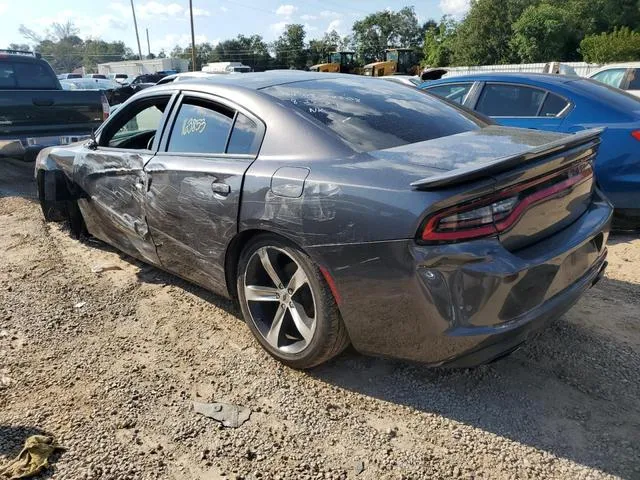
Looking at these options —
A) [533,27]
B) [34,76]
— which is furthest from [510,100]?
[533,27]

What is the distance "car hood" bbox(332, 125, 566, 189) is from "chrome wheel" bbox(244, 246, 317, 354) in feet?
2.04

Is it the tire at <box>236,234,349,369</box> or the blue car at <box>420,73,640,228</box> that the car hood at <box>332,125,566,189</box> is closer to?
the tire at <box>236,234,349,369</box>

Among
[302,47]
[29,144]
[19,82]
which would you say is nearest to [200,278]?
[29,144]

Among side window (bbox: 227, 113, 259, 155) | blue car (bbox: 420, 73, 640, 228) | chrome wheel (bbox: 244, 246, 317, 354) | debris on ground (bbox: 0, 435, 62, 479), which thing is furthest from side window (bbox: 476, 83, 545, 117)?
debris on ground (bbox: 0, 435, 62, 479)

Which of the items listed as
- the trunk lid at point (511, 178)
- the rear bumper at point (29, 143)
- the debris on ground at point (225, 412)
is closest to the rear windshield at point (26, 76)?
the rear bumper at point (29, 143)

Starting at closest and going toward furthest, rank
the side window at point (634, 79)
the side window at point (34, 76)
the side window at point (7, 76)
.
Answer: the side window at point (7, 76) → the side window at point (34, 76) → the side window at point (634, 79)

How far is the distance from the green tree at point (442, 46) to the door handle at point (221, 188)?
45.0 metres

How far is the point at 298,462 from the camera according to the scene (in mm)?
2250

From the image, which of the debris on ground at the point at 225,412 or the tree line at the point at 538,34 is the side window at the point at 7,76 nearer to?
the debris on ground at the point at 225,412

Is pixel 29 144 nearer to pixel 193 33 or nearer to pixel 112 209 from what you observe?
pixel 112 209

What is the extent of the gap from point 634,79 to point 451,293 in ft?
32.8

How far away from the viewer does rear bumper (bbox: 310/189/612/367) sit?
214cm

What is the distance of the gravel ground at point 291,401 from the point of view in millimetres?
2240

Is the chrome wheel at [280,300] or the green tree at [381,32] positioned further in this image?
the green tree at [381,32]
